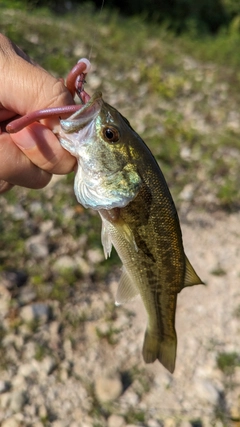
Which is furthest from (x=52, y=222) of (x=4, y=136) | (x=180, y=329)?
(x=4, y=136)

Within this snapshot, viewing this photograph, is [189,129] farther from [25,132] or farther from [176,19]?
[176,19]

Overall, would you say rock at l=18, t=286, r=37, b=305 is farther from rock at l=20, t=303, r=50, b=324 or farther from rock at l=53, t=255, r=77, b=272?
rock at l=53, t=255, r=77, b=272

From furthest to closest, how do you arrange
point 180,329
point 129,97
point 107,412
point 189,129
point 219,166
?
point 129,97, point 189,129, point 219,166, point 180,329, point 107,412

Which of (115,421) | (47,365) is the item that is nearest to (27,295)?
(47,365)

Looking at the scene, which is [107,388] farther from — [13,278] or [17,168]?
[17,168]

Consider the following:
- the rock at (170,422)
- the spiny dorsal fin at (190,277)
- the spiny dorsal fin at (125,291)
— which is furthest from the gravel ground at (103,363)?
the spiny dorsal fin at (190,277)

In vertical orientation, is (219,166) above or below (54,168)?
below
